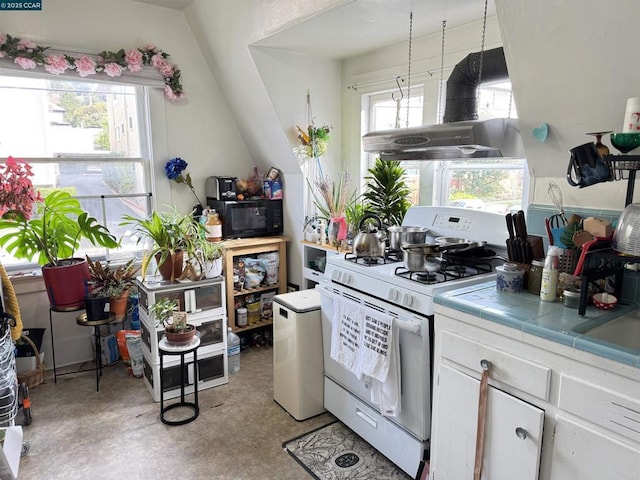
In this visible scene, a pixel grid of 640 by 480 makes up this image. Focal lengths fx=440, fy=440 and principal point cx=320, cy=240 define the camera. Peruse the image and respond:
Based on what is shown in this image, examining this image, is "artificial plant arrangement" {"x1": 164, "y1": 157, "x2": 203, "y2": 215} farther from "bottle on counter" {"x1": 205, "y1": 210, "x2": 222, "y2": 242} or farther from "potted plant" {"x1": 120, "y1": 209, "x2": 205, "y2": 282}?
"potted plant" {"x1": 120, "y1": 209, "x2": 205, "y2": 282}

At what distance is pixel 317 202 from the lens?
363 centimetres

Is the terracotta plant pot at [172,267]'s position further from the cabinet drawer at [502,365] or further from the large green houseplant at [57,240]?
the cabinet drawer at [502,365]

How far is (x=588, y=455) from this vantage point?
1.36m

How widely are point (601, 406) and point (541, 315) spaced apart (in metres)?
0.35

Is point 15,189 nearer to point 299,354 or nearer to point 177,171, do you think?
point 177,171

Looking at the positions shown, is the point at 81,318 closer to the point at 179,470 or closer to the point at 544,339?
the point at 179,470

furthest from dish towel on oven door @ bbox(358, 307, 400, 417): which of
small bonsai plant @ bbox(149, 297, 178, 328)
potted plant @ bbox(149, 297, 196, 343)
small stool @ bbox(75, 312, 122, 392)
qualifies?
small stool @ bbox(75, 312, 122, 392)

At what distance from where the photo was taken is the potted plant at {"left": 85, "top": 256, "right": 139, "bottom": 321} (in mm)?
3004

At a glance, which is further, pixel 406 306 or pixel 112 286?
pixel 112 286

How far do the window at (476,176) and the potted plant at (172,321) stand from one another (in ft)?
5.96

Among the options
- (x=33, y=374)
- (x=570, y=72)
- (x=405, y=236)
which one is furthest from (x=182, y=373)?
(x=570, y=72)

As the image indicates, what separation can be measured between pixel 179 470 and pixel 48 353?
1.72 m

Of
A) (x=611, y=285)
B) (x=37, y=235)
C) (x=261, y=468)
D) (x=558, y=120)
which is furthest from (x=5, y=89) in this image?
(x=611, y=285)

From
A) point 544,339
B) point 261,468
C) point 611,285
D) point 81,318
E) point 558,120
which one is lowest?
point 261,468
